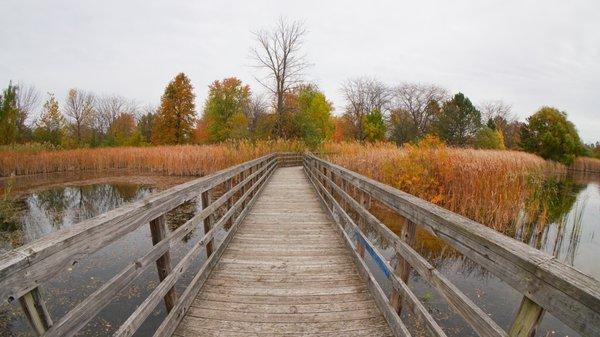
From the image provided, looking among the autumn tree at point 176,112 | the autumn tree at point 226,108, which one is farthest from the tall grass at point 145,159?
the autumn tree at point 226,108

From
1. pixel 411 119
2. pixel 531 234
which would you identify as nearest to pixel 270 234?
pixel 531 234

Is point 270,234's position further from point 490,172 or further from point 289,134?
point 289,134

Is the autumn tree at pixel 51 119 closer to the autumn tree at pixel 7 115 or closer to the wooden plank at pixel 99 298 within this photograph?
the autumn tree at pixel 7 115

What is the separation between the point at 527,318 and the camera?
129 cm

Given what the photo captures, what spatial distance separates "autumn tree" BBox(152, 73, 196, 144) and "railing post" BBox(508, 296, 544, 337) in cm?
3995

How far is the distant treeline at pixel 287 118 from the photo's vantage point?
83.3ft

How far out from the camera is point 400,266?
256 cm

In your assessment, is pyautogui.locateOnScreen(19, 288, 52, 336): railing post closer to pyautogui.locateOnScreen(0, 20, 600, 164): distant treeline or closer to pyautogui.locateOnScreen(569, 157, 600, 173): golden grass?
pyautogui.locateOnScreen(0, 20, 600, 164): distant treeline

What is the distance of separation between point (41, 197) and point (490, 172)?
14.6 m

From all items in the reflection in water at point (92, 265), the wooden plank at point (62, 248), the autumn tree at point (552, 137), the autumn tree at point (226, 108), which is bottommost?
the reflection in water at point (92, 265)

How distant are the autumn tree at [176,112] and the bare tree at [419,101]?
106 feet

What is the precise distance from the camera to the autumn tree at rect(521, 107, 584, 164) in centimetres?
2869

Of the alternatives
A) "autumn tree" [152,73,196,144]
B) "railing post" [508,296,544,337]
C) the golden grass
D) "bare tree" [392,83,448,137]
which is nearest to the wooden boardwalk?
"railing post" [508,296,544,337]

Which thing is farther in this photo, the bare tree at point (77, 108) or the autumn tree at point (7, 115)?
the bare tree at point (77, 108)
